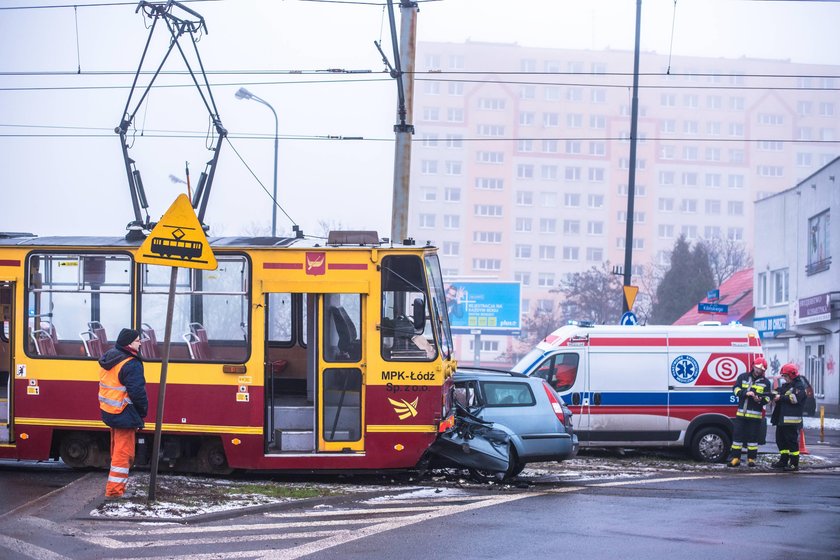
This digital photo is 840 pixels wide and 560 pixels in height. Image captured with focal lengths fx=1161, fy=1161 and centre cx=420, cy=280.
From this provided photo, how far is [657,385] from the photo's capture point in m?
19.1

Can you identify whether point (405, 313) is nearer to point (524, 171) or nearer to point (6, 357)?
point (6, 357)

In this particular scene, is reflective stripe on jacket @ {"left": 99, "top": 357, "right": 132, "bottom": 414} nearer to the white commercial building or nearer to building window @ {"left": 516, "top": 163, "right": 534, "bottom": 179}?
the white commercial building

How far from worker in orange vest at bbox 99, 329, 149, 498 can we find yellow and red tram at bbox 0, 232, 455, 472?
2686mm

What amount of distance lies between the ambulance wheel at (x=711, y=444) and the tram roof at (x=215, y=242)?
24.1 feet

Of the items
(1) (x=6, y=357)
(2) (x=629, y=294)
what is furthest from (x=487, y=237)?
(1) (x=6, y=357)

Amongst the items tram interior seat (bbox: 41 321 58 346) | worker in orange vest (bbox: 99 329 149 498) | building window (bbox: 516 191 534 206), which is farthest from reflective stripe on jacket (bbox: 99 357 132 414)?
building window (bbox: 516 191 534 206)

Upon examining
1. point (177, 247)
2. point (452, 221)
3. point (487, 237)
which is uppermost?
point (452, 221)

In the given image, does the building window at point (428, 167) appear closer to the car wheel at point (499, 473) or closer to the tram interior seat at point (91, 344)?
the car wheel at point (499, 473)

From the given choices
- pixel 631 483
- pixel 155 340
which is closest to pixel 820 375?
pixel 631 483

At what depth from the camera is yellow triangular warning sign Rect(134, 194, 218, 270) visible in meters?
11.4

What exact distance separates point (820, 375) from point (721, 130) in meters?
82.5

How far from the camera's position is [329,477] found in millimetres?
15305

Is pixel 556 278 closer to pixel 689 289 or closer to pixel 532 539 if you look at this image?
pixel 689 289

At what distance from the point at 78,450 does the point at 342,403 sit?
354 centimetres
